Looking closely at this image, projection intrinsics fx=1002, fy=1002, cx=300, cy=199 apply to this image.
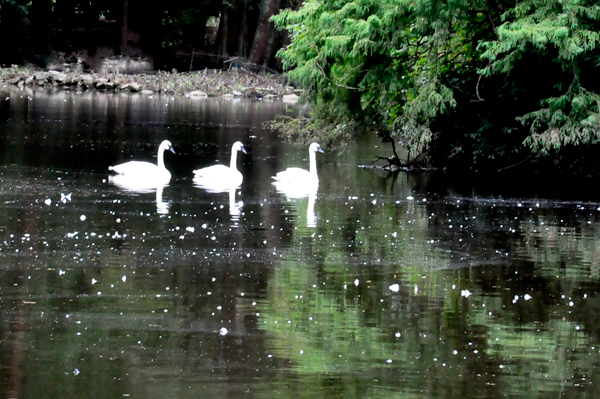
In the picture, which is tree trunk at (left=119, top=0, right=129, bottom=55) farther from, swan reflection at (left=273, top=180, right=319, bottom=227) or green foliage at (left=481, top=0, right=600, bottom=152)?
green foliage at (left=481, top=0, right=600, bottom=152)

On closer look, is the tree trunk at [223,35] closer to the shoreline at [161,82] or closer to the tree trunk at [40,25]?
the shoreline at [161,82]

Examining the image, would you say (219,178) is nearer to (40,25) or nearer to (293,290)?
(293,290)

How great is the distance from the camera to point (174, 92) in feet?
183

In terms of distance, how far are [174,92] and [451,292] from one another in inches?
1794

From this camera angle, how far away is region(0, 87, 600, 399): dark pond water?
8.45 meters

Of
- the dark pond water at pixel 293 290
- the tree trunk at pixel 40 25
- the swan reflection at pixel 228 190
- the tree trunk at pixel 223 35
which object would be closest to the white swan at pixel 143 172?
the dark pond water at pixel 293 290

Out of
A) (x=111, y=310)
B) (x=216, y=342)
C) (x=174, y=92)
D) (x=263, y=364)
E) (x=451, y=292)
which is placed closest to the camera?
(x=263, y=364)

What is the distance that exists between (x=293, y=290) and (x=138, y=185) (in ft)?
31.8

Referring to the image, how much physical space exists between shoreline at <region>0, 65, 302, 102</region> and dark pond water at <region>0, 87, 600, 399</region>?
112 feet

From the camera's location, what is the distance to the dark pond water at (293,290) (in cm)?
845

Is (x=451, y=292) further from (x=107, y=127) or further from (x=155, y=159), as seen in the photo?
(x=107, y=127)

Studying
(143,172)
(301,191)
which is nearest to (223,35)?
(143,172)

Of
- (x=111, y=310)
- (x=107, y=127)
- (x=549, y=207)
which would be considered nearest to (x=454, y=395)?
(x=111, y=310)

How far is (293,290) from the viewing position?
11.4 metres
